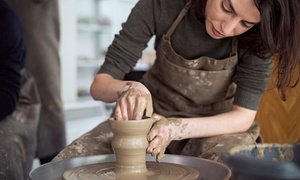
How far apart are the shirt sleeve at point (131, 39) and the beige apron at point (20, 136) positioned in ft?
1.64

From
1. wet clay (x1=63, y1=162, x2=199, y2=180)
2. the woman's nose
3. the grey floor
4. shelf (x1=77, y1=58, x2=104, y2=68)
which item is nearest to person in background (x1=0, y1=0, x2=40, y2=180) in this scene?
wet clay (x1=63, y1=162, x2=199, y2=180)

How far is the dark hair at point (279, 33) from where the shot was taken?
129cm

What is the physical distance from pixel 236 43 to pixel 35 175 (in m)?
0.84

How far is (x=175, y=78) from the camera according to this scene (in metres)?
1.61

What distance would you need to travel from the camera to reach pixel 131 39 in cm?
159

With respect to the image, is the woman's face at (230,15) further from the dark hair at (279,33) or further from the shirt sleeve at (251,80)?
the shirt sleeve at (251,80)

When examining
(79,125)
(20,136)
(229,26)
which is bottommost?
(79,125)

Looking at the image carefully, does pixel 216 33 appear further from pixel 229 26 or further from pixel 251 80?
pixel 251 80

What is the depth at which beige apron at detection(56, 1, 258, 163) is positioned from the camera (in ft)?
4.96

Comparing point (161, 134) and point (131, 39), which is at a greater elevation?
point (131, 39)

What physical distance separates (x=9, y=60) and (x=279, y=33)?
1.09 m

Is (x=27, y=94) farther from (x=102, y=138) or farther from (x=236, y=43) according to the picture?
(x=236, y=43)

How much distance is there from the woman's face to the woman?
10mm

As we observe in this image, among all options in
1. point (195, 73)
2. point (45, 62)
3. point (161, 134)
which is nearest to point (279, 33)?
point (195, 73)
